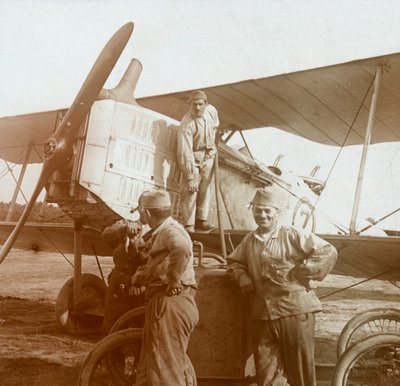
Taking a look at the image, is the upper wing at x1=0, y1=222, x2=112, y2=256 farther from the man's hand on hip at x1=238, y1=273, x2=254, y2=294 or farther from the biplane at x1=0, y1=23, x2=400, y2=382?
the man's hand on hip at x1=238, y1=273, x2=254, y2=294

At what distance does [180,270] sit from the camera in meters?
2.66

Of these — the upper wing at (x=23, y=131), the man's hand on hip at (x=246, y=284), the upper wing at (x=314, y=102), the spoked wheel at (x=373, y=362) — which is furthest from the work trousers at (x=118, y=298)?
the upper wing at (x=23, y=131)

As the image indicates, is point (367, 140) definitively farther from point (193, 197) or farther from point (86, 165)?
point (86, 165)

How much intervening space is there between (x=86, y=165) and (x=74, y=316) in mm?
2760

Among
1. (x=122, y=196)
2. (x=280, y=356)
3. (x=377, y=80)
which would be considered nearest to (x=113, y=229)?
(x=122, y=196)

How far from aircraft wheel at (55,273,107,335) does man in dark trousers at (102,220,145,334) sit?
1.84 meters

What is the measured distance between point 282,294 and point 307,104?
437 centimetres

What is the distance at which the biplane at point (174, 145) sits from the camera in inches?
168

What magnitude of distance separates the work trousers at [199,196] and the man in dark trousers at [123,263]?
77 cm

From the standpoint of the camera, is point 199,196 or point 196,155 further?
point 199,196

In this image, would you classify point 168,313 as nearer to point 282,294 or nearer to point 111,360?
point 111,360

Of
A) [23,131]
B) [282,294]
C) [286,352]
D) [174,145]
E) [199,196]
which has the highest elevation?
[23,131]

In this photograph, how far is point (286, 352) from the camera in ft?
9.84

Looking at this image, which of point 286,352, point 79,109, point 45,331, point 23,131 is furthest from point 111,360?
point 23,131
